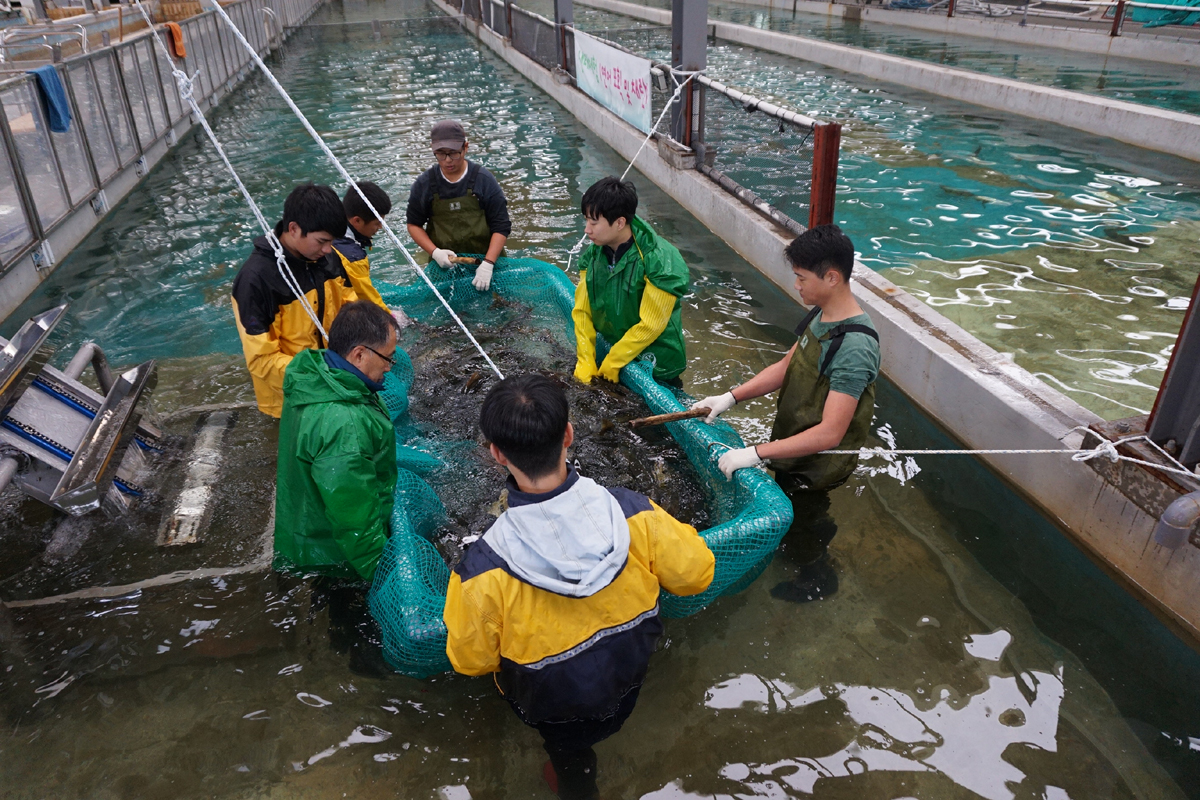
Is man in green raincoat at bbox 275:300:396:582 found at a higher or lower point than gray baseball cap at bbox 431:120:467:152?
lower

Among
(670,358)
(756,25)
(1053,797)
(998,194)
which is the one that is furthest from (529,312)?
(756,25)

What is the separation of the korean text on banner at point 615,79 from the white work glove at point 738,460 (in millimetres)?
7104

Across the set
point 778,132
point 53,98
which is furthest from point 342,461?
point 53,98

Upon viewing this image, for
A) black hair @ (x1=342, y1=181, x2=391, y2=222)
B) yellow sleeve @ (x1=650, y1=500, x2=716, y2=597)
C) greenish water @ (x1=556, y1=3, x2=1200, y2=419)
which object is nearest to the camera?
yellow sleeve @ (x1=650, y1=500, x2=716, y2=597)

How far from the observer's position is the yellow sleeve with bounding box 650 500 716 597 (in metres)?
2.09

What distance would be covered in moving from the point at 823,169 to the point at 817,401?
3.13 metres

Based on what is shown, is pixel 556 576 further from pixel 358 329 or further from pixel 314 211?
pixel 314 211

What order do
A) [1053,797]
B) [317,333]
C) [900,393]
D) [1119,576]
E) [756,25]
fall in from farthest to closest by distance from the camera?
[756,25], [900,393], [317,333], [1119,576], [1053,797]

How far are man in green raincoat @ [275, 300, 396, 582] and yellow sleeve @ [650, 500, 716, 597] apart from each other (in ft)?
3.97

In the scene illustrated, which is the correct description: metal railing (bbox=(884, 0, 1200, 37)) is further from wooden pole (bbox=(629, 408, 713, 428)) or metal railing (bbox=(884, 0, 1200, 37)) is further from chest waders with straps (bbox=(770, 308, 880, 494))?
wooden pole (bbox=(629, 408, 713, 428))

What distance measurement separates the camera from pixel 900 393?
4.97 m

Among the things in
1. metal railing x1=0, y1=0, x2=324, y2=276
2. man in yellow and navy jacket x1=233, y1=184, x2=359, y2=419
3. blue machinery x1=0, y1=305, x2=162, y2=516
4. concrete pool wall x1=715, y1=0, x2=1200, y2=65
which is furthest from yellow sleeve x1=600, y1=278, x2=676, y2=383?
concrete pool wall x1=715, y1=0, x2=1200, y2=65

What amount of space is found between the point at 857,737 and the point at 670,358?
7.46ft

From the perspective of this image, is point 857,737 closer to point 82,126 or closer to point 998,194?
point 998,194
